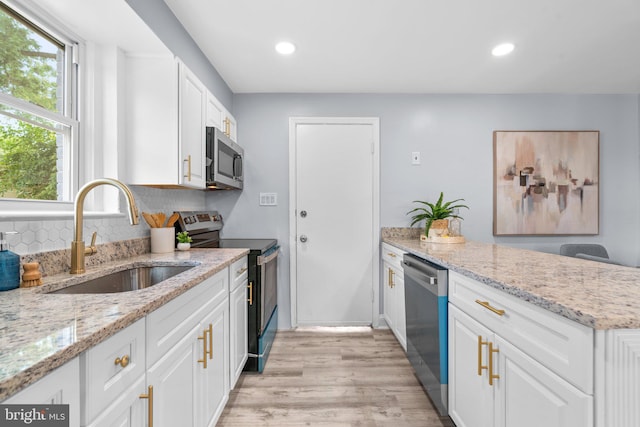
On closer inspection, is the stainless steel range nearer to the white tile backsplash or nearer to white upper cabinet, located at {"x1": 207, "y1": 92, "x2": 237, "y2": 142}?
the white tile backsplash

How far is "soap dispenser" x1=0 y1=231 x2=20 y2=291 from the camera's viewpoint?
99 centimetres

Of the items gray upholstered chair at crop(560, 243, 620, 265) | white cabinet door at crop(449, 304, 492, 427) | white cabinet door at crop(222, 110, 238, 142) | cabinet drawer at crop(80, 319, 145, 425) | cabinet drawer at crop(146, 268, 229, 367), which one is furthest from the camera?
gray upholstered chair at crop(560, 243, 620, 265)

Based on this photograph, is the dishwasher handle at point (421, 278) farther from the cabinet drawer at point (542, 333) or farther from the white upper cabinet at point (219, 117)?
the white upper cabinet at point (219, 117)

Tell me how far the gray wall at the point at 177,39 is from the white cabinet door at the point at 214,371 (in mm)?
1504

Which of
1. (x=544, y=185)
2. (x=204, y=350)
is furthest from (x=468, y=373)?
(x=544, y=185)

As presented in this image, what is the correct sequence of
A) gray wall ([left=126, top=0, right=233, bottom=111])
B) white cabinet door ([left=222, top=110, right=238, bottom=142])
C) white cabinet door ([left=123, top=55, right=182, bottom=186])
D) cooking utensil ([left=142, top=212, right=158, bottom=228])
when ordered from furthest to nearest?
white cabinet door ([left=222, top=110, right=238, bottom=142]), cooking utensil ([left=142, top=212, right=158, bottom=228]), white cabinet door ([left=123, top=55, right=182, bottom=186]), gray wall ([left=126, top=0, right=233, bottom=111])

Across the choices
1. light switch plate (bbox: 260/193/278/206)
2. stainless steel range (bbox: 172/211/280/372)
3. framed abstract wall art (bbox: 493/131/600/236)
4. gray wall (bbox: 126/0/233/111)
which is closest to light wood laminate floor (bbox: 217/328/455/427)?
stainless steel range (bbox: 172/211/280/372)

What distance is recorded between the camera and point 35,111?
136 cm

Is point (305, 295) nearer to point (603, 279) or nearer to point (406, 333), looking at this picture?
point (406, 333)

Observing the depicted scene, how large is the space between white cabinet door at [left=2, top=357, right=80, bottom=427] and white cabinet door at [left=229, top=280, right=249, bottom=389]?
117 centimetres

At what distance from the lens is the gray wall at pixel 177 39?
1546mm

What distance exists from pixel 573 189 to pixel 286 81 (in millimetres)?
2990

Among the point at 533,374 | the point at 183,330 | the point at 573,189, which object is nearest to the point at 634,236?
the point at 573,189

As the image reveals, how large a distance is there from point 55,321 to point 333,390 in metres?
1.68
